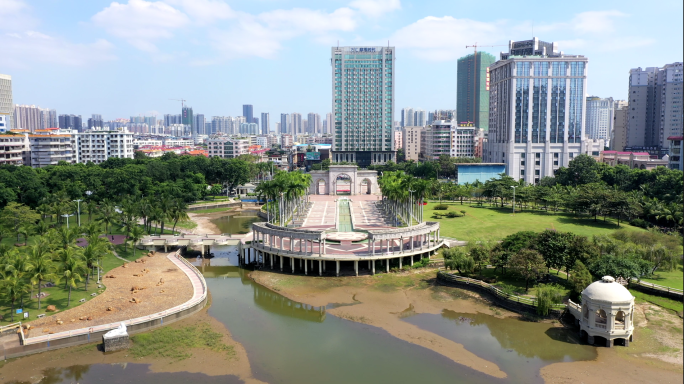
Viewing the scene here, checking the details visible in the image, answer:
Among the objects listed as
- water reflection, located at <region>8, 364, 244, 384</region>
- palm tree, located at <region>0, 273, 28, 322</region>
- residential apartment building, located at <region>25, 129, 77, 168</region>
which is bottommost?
water reflection, located at <region>8, 364, 244, 384</region>

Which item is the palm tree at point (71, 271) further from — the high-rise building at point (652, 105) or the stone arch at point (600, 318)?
the high-rise building at point (652, 105)

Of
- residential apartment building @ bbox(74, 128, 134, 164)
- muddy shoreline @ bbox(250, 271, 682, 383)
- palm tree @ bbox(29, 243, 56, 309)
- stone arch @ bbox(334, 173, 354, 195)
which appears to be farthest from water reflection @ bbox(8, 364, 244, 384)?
residential apartment building @ bbox(74, 128, 134, 164)

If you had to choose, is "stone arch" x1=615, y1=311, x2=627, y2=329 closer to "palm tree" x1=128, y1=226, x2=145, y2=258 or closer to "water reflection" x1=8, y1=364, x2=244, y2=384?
"water reflection" x1=8, y1=364, x2=244, y2=384

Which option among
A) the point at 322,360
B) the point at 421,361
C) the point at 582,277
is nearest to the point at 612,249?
the point at 582,277

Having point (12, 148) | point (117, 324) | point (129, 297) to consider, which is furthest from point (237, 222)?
point (12, 148)

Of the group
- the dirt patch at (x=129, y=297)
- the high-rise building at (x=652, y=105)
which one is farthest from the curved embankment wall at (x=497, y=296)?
the high-rise building at (x=652, y=105)
